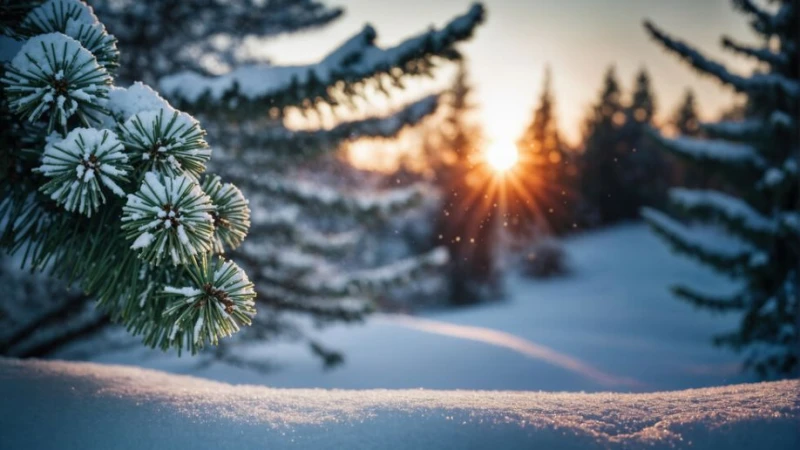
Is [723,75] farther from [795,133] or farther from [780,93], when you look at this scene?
[795,133]

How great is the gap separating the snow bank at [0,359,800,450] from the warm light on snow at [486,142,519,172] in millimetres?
3566

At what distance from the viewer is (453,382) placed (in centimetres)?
547

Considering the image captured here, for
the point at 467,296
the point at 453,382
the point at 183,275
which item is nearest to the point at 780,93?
the point at 453,382

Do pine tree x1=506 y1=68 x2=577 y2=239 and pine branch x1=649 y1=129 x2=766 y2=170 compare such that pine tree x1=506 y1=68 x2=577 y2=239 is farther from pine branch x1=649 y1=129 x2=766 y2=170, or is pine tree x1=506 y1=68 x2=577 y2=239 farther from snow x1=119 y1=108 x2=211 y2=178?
snow x1=119 y1=108 x2=211 y2=178

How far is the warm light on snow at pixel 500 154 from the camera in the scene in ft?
16.8

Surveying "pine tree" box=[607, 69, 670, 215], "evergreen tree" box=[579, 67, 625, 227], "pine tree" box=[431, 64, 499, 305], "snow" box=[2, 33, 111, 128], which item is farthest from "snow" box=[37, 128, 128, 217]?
"pine tree" box=[607, 69, 670, 215]

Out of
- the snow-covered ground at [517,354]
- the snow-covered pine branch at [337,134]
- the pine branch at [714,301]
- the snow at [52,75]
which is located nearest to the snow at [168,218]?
the snow at [52,75]

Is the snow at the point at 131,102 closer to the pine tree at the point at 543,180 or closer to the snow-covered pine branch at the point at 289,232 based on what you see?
the pine tree at the point at 543,180

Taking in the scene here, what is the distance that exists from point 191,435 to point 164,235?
61 cm

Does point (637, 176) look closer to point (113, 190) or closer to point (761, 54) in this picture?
point (761, 54)

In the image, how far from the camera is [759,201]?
7.29 m

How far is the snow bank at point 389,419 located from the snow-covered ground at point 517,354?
3.77 metres

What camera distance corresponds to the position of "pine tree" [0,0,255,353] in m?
1.15

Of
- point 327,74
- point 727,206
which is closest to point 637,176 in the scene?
point 727,206
